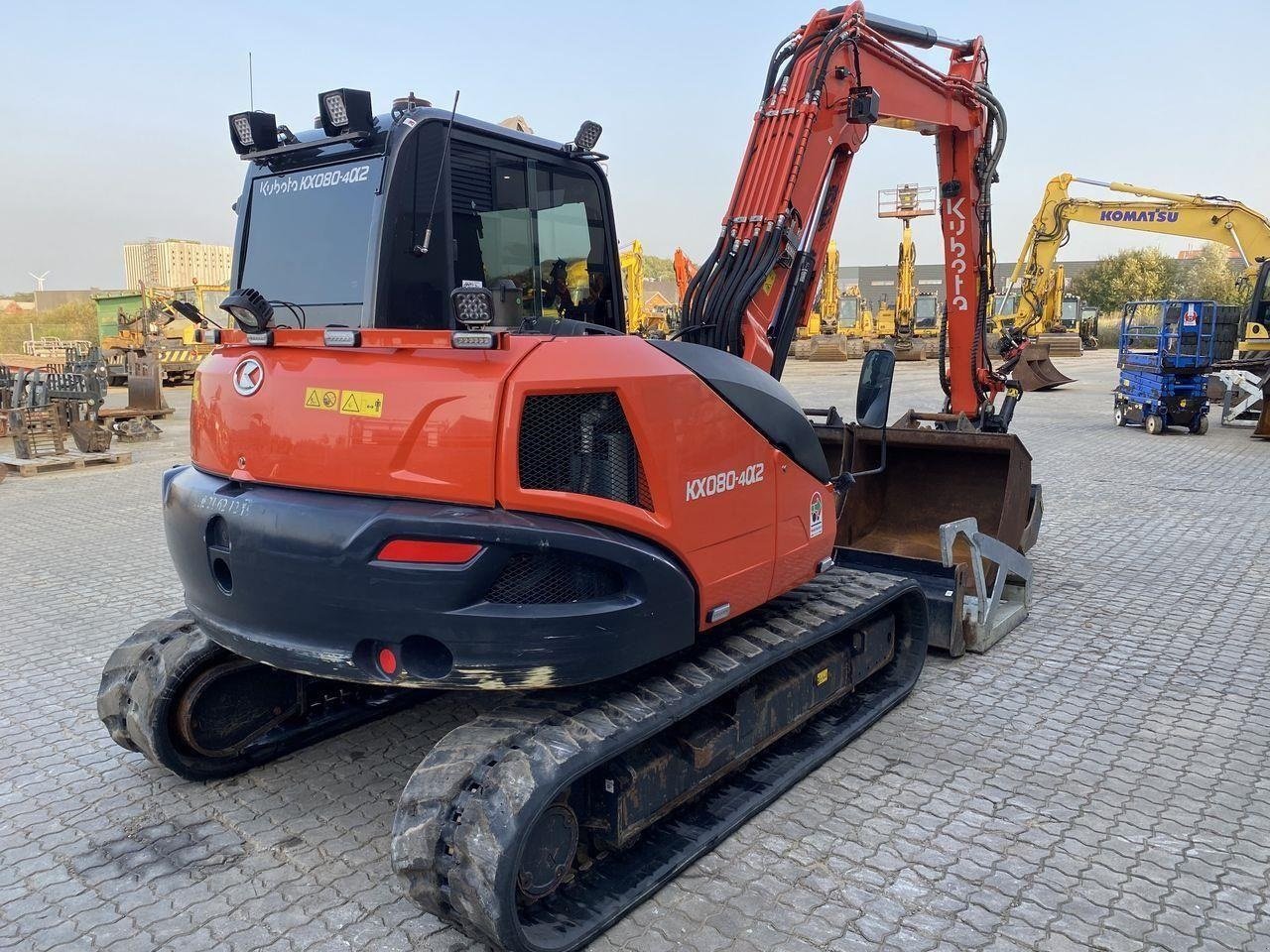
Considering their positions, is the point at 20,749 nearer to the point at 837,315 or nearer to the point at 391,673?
the point at 391,673

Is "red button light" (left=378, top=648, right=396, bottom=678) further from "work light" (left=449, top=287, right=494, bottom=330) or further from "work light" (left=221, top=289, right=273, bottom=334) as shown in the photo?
"work light" (left=221, top=289, right=273, bottom=334)

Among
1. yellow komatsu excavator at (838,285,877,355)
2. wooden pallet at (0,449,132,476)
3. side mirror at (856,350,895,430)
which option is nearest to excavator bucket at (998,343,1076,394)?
yellow komatsu excavator at (838,285,877,355)

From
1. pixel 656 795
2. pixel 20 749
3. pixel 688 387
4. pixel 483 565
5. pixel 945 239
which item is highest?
pixel 945 239

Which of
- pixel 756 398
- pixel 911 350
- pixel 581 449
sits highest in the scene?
pixel 756 398

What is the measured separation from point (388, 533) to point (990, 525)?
4615 millimetres

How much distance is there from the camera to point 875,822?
3521 mm

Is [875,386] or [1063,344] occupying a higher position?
[875,386]

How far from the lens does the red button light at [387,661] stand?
9.34ft

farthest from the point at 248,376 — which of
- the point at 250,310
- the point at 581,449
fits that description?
the point at 581,449

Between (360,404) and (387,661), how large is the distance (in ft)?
2.62

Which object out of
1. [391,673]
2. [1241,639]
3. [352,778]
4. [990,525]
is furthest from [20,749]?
[1241,639]

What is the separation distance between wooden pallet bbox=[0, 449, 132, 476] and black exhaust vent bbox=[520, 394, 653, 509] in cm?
1190

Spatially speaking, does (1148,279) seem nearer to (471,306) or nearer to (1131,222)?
(1131,222)

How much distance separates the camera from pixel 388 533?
271 centimetres
